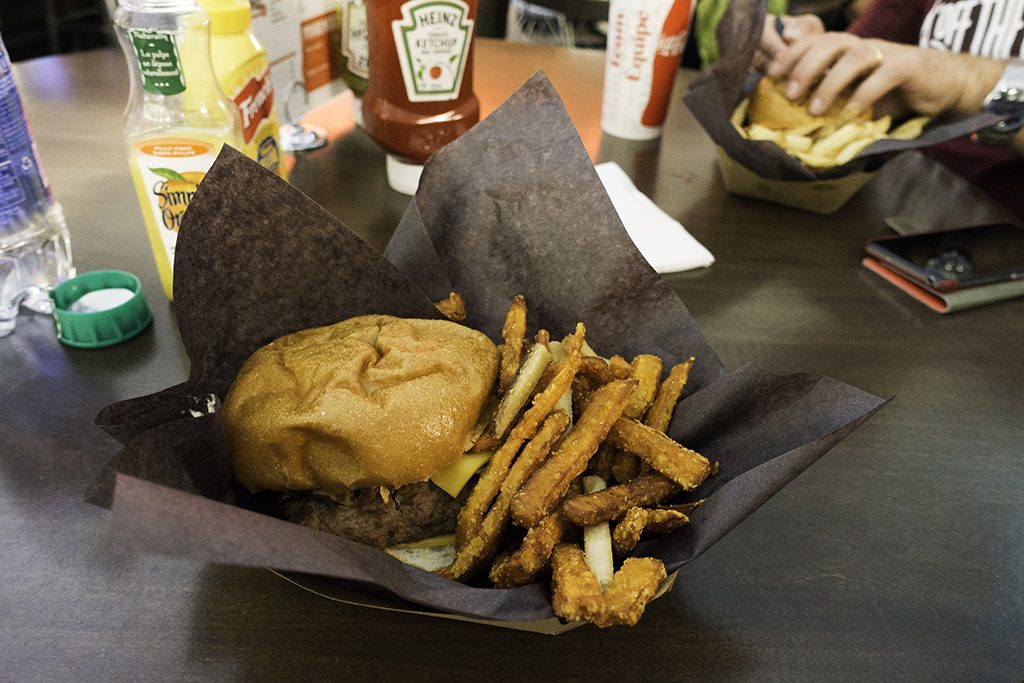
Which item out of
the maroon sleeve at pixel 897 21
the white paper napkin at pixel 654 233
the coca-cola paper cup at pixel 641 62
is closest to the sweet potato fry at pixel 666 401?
the white paper napkin at pixel 654 233

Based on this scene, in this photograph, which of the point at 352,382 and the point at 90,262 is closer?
the point at 352,382

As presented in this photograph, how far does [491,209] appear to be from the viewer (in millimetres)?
1055

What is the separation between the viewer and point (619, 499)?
2.43 ft

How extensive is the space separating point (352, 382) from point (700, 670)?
0.46 m

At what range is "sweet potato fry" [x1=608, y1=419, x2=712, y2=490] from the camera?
76 centimetres

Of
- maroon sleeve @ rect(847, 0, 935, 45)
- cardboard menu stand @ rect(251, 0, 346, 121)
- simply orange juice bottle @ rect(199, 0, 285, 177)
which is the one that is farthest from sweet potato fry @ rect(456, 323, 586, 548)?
maroon sleeve @ rect(847, 0, 935, 45)

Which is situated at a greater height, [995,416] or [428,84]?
[428,84]

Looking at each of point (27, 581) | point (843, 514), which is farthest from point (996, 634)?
point (27, 581)

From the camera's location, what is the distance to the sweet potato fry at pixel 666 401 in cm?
89

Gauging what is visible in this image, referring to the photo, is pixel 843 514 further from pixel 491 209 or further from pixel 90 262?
pixel 90 262

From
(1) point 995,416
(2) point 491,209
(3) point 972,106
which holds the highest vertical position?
(2) point 491,209

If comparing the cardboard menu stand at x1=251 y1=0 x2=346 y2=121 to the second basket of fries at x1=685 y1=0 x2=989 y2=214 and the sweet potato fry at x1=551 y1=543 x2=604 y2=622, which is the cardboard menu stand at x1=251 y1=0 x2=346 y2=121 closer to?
the second basket of fries at x1=685 y1=0 x2=989 y2=214

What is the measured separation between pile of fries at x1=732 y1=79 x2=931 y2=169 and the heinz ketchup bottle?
0.61 metres

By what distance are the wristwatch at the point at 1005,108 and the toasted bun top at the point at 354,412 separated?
56.0 inches
